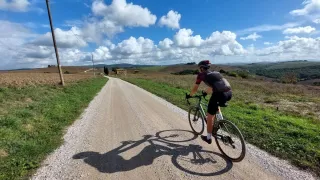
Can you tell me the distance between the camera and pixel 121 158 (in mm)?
5734

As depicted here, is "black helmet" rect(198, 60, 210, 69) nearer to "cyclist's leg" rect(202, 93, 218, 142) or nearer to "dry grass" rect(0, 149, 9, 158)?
"cyclist's leg" rect(202, 93, 218, 142)

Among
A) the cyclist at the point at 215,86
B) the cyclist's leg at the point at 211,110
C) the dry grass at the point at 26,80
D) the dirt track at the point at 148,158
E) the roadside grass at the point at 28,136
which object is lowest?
the dirt track at the point at 148,158

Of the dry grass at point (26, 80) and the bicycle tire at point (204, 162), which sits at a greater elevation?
the dry grass at point (26, 80)

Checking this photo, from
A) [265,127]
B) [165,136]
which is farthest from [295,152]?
[165,136]

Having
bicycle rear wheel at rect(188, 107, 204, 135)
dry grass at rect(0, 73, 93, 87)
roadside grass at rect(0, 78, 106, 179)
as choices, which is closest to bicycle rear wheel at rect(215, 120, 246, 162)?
bicycle rear wheel at rect(188, 107, 204, 135)

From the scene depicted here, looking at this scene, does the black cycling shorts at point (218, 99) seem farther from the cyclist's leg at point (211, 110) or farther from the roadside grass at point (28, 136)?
the roadside grass at point (28, 136)

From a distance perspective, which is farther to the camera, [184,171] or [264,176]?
[184,171]

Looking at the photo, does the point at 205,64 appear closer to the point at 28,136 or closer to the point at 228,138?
the point at 228,138

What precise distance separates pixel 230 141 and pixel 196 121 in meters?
2.16

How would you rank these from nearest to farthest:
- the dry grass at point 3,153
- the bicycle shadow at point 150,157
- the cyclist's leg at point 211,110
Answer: the bicycle shadow at point 150,157 → the cyclist's leg at point 211,110 → the dry grass at point 3,153

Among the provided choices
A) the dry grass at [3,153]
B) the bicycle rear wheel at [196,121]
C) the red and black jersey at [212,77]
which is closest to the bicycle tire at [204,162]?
the bicycle rear wheel at [196,121]

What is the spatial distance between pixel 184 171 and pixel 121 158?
173 centimetres

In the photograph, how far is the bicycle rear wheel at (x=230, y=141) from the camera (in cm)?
526

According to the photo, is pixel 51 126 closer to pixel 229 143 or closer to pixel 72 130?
pixel 72 130
